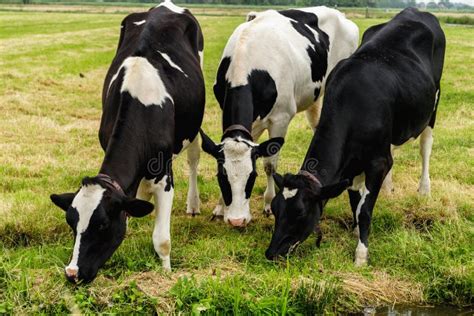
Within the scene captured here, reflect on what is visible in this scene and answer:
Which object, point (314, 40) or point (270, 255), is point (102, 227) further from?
point (314, 40)

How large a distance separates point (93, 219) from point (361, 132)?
2773 mm

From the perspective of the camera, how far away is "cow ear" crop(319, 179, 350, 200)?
5.32 meters

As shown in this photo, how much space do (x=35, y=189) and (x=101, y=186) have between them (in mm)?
3560

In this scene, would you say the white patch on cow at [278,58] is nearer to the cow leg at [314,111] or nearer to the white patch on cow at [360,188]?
the cow leg at [314,111]

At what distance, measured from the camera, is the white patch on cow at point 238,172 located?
6.17 metres

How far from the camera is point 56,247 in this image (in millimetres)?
5938

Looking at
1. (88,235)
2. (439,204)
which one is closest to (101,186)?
(88,235)

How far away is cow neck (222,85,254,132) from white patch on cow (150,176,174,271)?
53.3 inches

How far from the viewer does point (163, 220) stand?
5.70 metres

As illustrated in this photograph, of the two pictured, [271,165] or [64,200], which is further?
[271,165]

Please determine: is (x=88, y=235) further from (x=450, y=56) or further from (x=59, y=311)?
(x=450, y=56)

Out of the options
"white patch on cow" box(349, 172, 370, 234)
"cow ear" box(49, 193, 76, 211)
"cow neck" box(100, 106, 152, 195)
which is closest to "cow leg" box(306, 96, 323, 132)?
"white patch on cow" box(349, 172, 370, 234)

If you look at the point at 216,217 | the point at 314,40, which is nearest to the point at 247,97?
the point at 216,217

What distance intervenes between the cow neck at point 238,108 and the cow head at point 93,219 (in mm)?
2309
